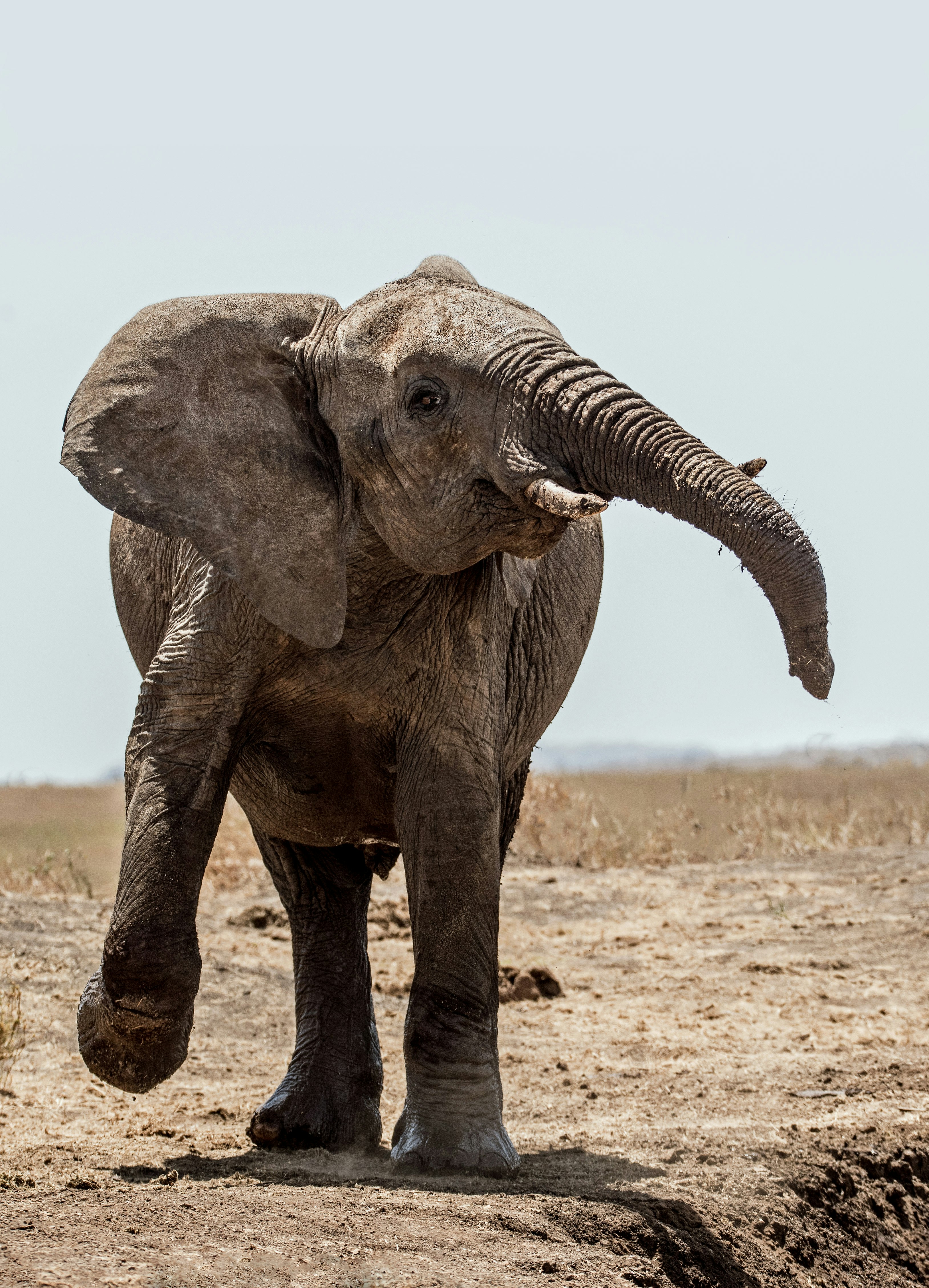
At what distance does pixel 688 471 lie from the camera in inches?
192

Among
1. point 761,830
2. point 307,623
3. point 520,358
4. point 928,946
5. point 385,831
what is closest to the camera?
point 520,358

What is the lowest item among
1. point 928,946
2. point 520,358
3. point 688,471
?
point 928,946

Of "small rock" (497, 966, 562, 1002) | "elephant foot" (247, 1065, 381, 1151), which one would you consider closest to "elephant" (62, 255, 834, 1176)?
"elephant foot" (247, 1065, 381, 1151)

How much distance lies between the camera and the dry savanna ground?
183 inches

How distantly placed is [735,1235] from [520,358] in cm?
285

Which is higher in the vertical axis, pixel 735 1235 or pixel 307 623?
pixel 307 623

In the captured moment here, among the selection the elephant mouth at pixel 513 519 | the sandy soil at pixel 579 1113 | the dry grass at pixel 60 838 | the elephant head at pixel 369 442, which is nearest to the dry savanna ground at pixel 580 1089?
the sandy soil at pixel 579 1113

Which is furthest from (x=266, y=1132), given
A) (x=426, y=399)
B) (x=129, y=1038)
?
(x=426, y=399)

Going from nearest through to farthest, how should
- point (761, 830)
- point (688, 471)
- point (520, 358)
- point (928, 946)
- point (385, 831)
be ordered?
point (688, 471) < point (520, 358) < point (385, 831) < point (928, 946) < point (761, 830)

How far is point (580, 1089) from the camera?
785 cm

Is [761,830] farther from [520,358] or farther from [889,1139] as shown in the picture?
[520,358]

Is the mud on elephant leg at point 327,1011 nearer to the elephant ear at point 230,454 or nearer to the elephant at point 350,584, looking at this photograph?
the elephant at point 350,584

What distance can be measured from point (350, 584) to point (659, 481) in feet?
4.18

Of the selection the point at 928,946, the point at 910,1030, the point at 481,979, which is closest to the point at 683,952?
the point at 928,946
